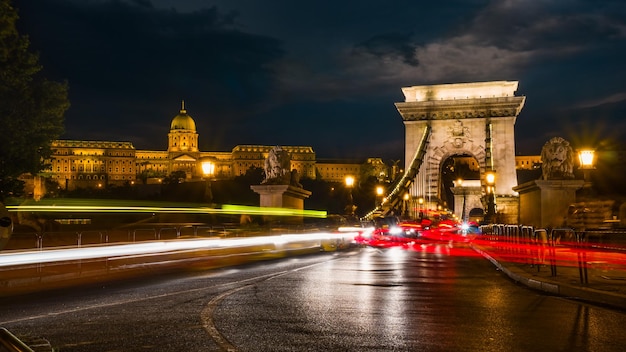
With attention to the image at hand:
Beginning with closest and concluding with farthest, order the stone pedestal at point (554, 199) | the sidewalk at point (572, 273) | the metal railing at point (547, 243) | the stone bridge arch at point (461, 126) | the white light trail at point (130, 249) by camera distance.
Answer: the sidewalk at point (572, 273) → the metal railing at point (547, 243) → the white light trail at point (130, 249) → the stone pedestal at point (554, 199) → the stone bridge arch at point (461, 126)

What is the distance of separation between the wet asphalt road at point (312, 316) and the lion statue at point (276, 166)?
16622 millimetres

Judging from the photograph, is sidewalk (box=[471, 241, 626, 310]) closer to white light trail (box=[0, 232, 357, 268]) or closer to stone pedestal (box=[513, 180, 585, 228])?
white light trail (box=[0, 232, 357, 268])

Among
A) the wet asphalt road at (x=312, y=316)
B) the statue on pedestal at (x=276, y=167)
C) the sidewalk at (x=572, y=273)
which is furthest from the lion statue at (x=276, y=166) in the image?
the wet asphalt road at (x=312, y=316)

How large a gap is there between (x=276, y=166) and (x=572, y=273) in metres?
18.7

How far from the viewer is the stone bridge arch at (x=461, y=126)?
64.3 metres

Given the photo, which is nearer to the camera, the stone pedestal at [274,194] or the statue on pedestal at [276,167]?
the stone pedestal at [274,194]

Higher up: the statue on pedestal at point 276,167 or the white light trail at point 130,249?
the statue on pedestal at point 276,167

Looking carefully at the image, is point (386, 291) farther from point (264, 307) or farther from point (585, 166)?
point (585, 166)

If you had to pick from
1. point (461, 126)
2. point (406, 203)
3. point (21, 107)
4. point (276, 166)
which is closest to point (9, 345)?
point (21, 107)

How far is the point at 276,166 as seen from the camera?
32.2m

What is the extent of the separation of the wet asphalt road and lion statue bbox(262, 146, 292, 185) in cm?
1662

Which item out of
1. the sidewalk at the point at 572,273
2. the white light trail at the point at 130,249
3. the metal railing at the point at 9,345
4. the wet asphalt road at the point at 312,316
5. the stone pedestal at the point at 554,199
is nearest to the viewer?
the metal railing at the point at 9,345

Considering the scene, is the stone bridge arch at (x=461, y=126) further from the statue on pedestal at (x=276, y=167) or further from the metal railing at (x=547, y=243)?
the metal railing at (x=547, y=243)

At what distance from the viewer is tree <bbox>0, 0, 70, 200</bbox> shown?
930 inches
